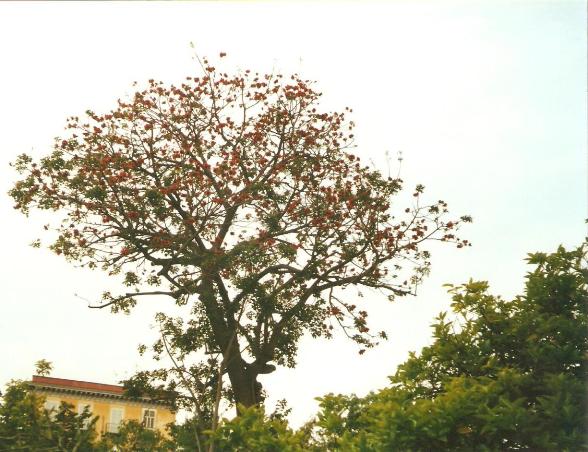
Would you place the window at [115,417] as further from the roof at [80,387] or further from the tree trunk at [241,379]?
the tree trunk at [241,379]

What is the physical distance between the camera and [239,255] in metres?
16.4

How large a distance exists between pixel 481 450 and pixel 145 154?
12.1m

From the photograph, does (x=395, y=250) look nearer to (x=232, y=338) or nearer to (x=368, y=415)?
(x=232, y=338)

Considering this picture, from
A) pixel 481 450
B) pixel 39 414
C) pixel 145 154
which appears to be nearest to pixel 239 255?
pixel 145 154

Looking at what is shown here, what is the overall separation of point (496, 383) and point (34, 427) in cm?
949

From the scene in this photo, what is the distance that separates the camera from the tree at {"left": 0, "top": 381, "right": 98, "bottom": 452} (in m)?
12.8

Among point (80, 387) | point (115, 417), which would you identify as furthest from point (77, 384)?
point (115, 417)

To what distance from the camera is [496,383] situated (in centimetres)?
702

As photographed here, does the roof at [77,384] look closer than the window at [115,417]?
Yes

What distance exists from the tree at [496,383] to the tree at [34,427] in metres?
6.94

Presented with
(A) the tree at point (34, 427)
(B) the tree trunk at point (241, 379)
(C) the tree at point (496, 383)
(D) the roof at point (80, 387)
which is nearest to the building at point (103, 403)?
(D) the roof at point (80, 387)

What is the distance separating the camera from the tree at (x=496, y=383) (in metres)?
6.61

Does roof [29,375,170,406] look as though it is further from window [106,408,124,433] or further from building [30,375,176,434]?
window [106,408,124,433]

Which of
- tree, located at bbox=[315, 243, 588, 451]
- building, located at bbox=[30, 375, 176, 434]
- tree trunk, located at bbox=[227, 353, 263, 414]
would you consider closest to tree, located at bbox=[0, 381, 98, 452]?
tree trunk, located at bbox=[227, 353, 263, 414]
